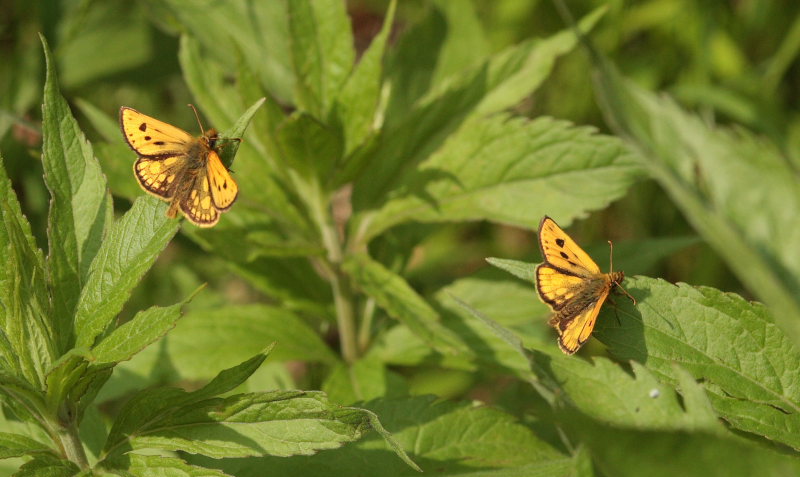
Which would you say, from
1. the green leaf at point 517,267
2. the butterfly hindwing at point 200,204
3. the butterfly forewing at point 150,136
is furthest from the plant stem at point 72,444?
the green leaf at point 517,267

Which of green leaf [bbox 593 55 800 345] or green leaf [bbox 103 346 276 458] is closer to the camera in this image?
green leaf [bbox 103 346 276 458]

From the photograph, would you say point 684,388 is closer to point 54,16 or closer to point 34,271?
point 34,271

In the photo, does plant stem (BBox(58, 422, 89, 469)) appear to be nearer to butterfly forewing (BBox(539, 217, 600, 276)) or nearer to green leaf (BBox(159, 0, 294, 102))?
butterfly forewing (BBox(539, 217, 600, 276))

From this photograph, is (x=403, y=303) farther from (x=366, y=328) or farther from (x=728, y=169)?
(x=728, y=169)

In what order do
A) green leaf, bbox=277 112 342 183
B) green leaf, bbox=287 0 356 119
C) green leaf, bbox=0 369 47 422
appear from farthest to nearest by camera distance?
green leaf, bbox=287 0 356 119
green leaf, bbox=277 112 342 183
green leaf, bbox=0 369 47 422

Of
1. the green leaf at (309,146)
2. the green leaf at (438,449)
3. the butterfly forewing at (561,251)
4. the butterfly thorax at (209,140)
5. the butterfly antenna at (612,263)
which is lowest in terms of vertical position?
the green leaf at (438,449)

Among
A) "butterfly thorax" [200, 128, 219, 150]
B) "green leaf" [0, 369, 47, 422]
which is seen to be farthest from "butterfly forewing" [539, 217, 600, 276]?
"green leaf" [0, 369, 47, 422]

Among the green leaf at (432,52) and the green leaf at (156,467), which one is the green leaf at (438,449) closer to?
the green leaf at (156,467)
